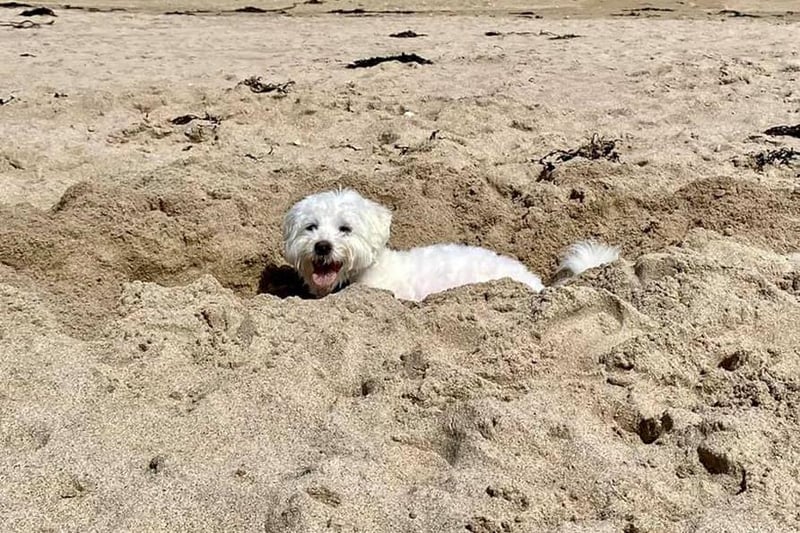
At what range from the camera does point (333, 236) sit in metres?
4.57

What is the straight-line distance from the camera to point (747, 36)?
9.78 meters

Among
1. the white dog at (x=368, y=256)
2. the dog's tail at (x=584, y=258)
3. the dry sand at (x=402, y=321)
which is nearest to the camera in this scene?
the dry sand at (x=402, y=321)

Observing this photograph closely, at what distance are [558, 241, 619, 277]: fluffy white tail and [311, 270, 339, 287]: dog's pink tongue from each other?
48.5 inches

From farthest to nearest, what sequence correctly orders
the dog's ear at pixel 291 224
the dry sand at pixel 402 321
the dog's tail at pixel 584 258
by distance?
the dog's ear at pixel 291 224 → the dog's tail at pixel 584 258 → the dry sand at pixel 402 321

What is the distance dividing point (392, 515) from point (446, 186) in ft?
10.3

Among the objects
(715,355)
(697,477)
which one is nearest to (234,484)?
(697,477)

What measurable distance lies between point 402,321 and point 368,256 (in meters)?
1.28

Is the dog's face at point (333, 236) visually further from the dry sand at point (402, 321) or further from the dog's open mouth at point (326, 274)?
the dry sand at point (402, 321)

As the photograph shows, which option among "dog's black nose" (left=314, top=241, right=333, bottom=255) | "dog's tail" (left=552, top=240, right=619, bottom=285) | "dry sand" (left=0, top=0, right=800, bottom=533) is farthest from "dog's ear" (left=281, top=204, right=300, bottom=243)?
"dog's tail" (left=552, top=240, right=619, bottom=285)

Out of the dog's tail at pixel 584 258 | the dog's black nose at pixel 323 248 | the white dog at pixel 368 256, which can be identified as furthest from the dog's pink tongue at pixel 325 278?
the dog's tail at pixel 584 258

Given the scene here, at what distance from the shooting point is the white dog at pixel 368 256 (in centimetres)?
452

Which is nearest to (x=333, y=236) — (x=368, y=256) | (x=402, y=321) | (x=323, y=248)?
(x=323, y=248)

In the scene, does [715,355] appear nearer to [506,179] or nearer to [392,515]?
[392,515]

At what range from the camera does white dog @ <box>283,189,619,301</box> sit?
4520mm
